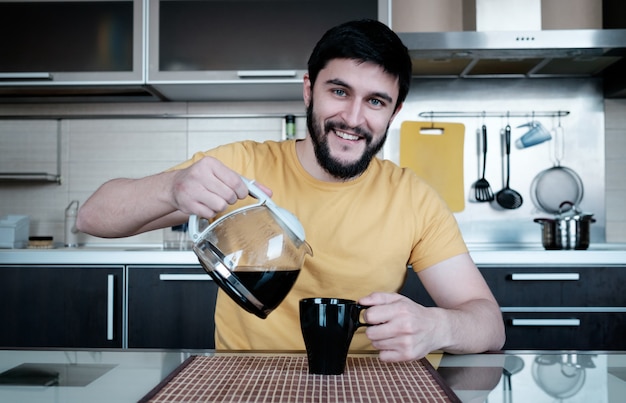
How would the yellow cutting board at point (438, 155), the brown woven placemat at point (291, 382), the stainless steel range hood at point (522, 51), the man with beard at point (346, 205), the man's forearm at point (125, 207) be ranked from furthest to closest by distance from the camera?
the yellow cutting board at point (438, 155) < the stainless steel range hood at point (522, 51) < the man with beard at point (346, 205) < the man's forearm at point (125, 207) < the brown woven placemat at point (291, 382)

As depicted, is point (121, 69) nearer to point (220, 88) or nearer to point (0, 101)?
point (220, 88)

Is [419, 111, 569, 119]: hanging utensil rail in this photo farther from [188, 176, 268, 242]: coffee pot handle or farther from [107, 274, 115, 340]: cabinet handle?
[188, 176, 268, 242]: coffee pot handle

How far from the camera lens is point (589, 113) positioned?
2629mm

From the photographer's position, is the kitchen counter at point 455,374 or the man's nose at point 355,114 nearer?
the kitchen counter at point 455,374

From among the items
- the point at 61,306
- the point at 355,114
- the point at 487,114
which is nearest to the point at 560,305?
the point at 487,114

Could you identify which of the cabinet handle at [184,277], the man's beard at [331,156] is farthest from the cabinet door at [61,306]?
the man's beard at [331,156]

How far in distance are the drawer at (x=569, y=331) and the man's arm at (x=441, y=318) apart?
3.27 ft

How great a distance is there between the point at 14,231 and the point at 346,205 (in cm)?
173

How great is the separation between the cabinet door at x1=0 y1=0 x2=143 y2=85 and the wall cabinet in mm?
1578

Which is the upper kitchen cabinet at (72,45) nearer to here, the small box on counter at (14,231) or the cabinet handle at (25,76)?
the cabinet handle at (25,76)

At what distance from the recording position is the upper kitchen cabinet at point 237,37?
2.37 metres

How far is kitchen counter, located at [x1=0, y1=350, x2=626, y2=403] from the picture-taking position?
2.31ft

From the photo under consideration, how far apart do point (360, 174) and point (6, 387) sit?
2.64ft

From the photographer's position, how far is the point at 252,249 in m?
0.76
